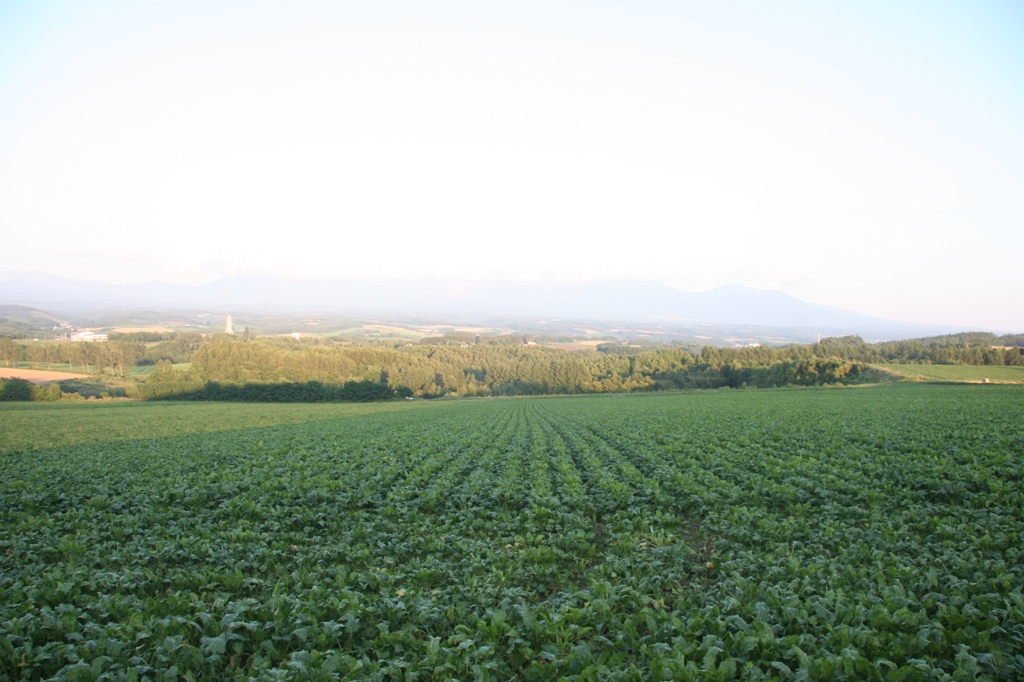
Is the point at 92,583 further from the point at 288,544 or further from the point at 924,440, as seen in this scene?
the point at 924,440

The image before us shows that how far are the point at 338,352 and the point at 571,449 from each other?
83.9m

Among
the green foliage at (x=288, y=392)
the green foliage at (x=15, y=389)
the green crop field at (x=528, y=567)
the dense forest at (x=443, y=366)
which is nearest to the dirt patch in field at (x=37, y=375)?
the green foliage at (x=15, y=389)

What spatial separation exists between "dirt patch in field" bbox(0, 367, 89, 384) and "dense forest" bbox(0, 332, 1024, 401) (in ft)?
14.8

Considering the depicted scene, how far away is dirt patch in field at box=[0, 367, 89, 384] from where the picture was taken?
56.2 meters

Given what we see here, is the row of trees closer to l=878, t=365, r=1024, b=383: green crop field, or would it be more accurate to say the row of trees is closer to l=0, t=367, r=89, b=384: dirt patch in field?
l=878, t=365, r=1024, b=383: green crop field

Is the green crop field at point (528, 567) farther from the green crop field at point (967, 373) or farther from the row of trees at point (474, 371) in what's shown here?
the row of trees at point (474, 371)

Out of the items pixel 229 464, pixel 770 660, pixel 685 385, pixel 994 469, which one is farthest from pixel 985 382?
pixel 229 464

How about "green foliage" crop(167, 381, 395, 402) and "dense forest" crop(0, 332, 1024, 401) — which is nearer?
"dense forest" crop(0, 332, 1024, 401)

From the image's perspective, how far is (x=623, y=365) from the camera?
9875cm

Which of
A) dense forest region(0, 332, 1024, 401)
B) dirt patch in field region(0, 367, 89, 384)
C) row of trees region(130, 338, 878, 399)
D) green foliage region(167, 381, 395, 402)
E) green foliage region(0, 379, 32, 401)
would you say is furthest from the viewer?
green foliage region(167, 381, 395, 402)

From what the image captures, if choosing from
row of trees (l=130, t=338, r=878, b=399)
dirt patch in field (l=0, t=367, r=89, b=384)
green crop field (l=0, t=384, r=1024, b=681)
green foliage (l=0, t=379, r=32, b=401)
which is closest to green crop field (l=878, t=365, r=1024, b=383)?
row of trees (l=130, t=338, r=878, b=399)

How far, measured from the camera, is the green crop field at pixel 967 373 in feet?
162

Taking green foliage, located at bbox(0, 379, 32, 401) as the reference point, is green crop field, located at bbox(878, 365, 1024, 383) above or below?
above

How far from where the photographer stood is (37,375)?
60.4m
